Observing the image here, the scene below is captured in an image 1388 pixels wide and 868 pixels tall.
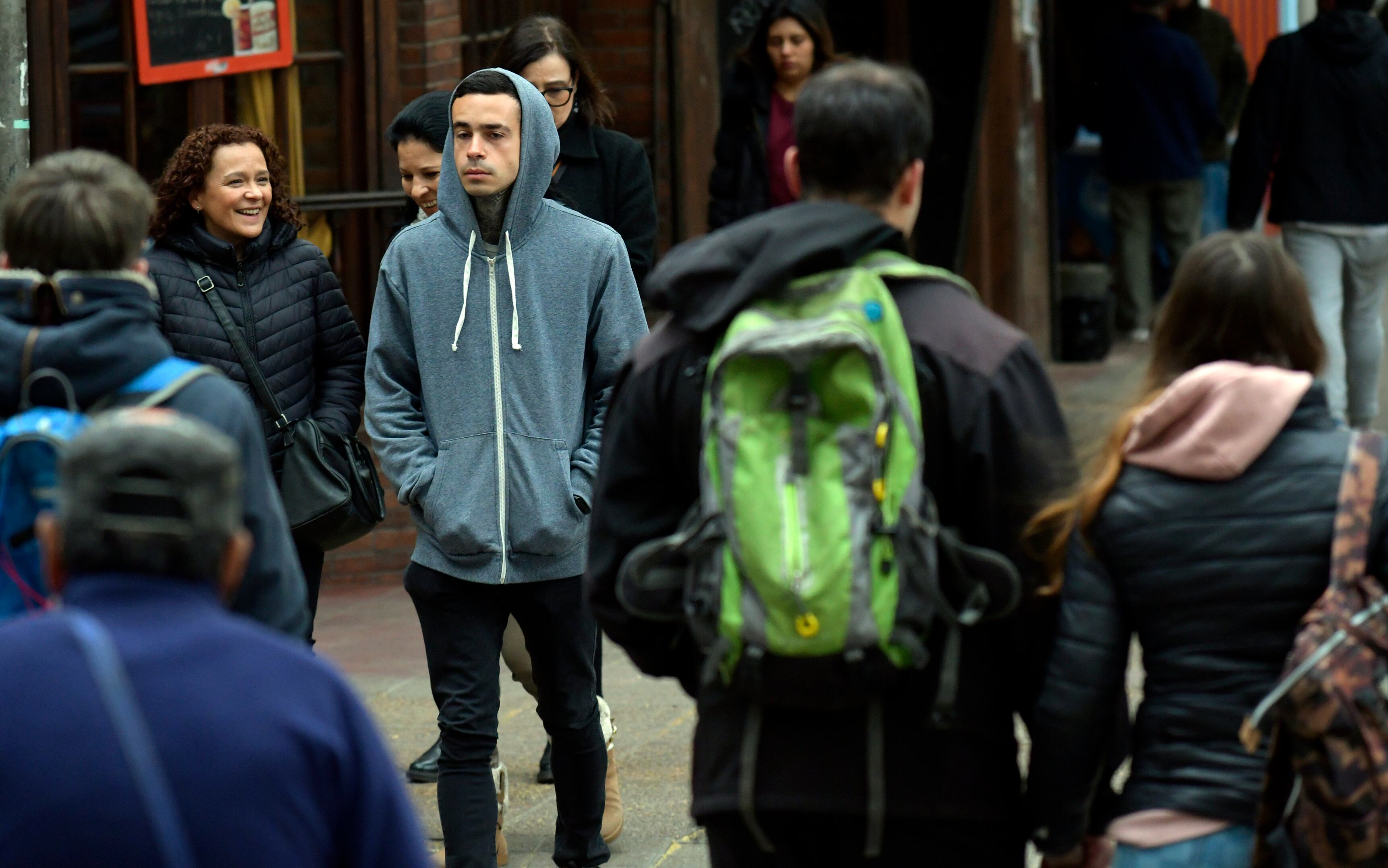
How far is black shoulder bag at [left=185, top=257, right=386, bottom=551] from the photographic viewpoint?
4895 millimetres

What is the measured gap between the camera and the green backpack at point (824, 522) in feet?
8.96

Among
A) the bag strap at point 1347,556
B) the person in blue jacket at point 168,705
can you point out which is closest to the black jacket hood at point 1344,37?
the bag strap at point 1347,556

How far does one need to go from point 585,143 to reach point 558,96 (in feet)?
0.53

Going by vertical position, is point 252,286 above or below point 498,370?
above

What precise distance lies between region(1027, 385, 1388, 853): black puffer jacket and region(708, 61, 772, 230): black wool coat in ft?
15.5

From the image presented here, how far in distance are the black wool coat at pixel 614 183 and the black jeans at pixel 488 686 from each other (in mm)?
1644

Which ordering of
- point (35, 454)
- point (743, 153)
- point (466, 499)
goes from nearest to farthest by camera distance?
point (35, 454) → point (466, 499) → point (743, 153)

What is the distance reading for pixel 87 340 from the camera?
302 centimetres

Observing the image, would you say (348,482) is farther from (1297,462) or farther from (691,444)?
(1297,462)

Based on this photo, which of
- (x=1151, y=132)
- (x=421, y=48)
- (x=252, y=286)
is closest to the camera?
(x=252, y=286)

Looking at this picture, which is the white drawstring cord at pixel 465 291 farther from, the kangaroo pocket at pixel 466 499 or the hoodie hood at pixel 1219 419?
the hoodie hood at pixel 1219 419

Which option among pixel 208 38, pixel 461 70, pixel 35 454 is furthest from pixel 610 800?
pixel 461 70

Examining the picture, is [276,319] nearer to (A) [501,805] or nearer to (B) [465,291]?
(B) [465,291]

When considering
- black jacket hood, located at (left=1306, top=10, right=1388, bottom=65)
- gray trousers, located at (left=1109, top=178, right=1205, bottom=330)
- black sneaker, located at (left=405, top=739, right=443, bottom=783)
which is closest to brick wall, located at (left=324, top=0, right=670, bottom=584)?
black sneaker, located at (left=405, top=739, right=443, bottom=783)
